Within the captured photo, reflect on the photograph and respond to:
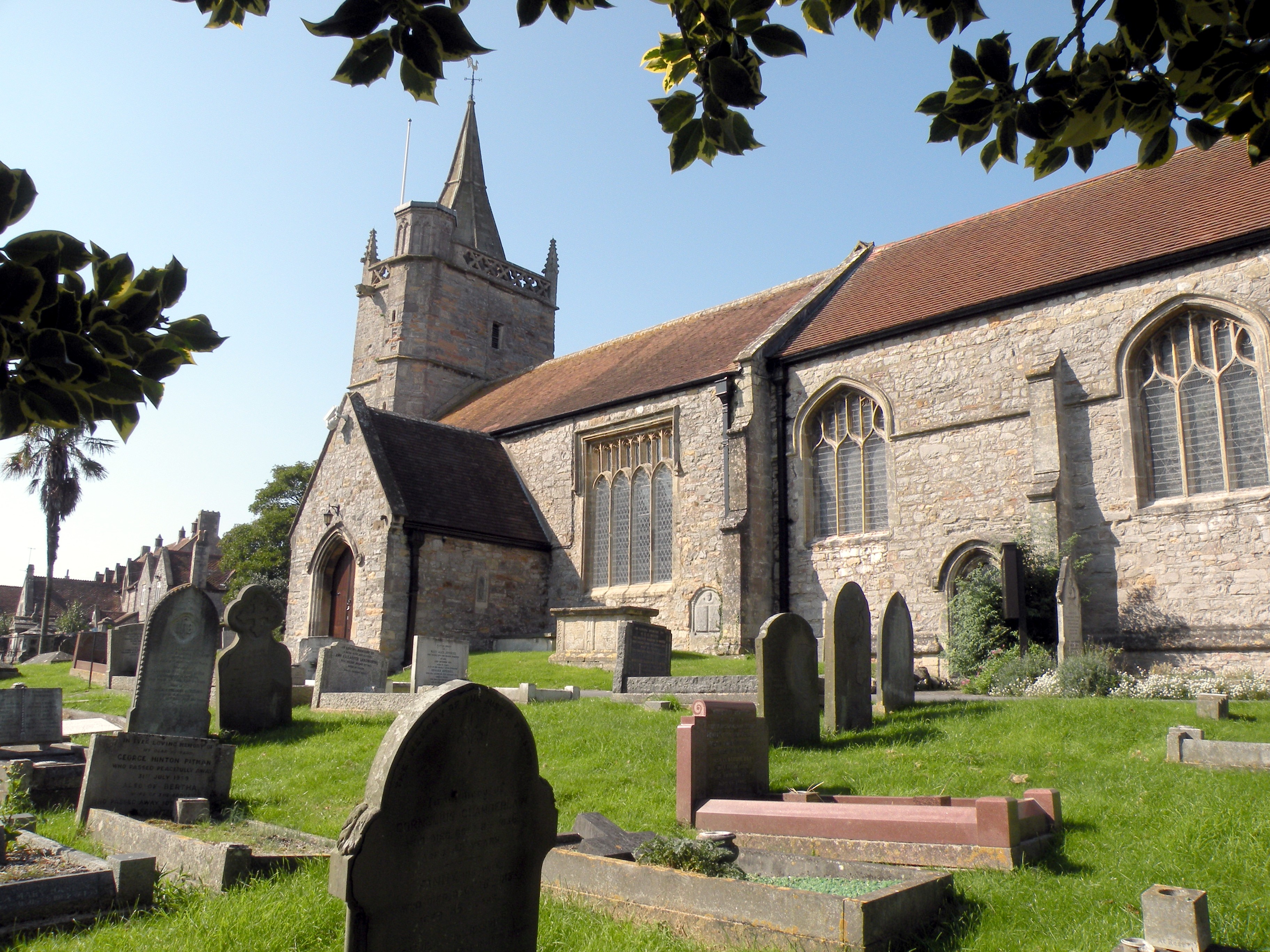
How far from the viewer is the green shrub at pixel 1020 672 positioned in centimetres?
1287

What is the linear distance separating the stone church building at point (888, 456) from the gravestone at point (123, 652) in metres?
4.14

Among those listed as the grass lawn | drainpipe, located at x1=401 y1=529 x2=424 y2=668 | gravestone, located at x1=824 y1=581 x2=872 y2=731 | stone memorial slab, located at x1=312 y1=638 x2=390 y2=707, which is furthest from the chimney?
gravestone, located at x1=824 y1=581 x2=872 y2=731

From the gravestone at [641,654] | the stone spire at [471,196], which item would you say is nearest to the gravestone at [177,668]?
the gravestone at [641,654]

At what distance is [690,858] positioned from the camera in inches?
207

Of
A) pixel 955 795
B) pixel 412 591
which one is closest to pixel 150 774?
pixel 955 795

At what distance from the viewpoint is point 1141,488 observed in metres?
14.1

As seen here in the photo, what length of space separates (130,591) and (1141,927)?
217 feet

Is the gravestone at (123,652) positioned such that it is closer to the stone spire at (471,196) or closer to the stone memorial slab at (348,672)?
the stone memorial slab at (348,672)

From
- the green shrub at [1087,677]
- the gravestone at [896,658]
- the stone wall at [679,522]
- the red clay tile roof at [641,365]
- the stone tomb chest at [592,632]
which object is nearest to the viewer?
the gravestone at [896,658]

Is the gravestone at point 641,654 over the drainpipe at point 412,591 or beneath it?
beneath

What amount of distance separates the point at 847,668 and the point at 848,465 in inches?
331

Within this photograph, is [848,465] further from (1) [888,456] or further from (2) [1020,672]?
(2) [1020,672]

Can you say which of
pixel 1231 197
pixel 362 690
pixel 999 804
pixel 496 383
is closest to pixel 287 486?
pixel 496 383

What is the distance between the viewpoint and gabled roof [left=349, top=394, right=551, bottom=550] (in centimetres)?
2022
